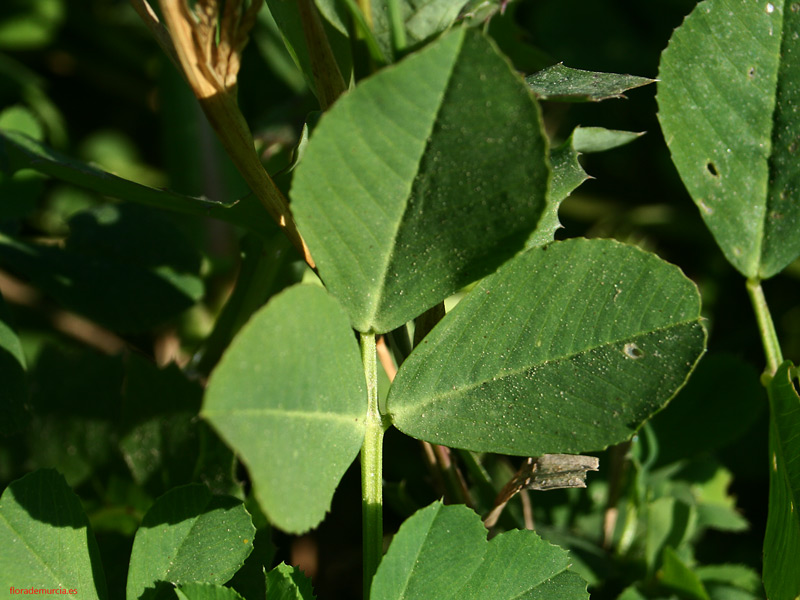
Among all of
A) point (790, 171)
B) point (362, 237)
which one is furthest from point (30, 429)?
point (790, 171)

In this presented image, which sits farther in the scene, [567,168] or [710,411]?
[710,411]

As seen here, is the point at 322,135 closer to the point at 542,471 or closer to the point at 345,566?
the point at 542,471

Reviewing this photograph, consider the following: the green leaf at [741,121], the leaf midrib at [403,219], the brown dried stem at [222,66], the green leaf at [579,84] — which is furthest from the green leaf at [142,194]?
the green leaf at [741,121]

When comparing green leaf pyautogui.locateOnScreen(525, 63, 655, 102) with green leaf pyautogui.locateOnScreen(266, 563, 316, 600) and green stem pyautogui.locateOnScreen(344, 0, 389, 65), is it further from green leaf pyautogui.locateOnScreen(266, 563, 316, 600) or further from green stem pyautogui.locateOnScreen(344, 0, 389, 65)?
green leaf pyautogui.locateOnScreen(266, 563, 316, 600)

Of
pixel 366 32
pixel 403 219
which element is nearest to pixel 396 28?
pixel 366 32

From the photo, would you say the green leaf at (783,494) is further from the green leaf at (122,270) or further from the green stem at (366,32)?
the green leaf at (122,270)

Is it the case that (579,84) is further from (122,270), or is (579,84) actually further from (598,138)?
(122,270)

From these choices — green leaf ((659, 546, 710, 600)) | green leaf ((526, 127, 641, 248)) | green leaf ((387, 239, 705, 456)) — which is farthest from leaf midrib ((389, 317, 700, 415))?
green leaf ((659, 546, 710, 600))
